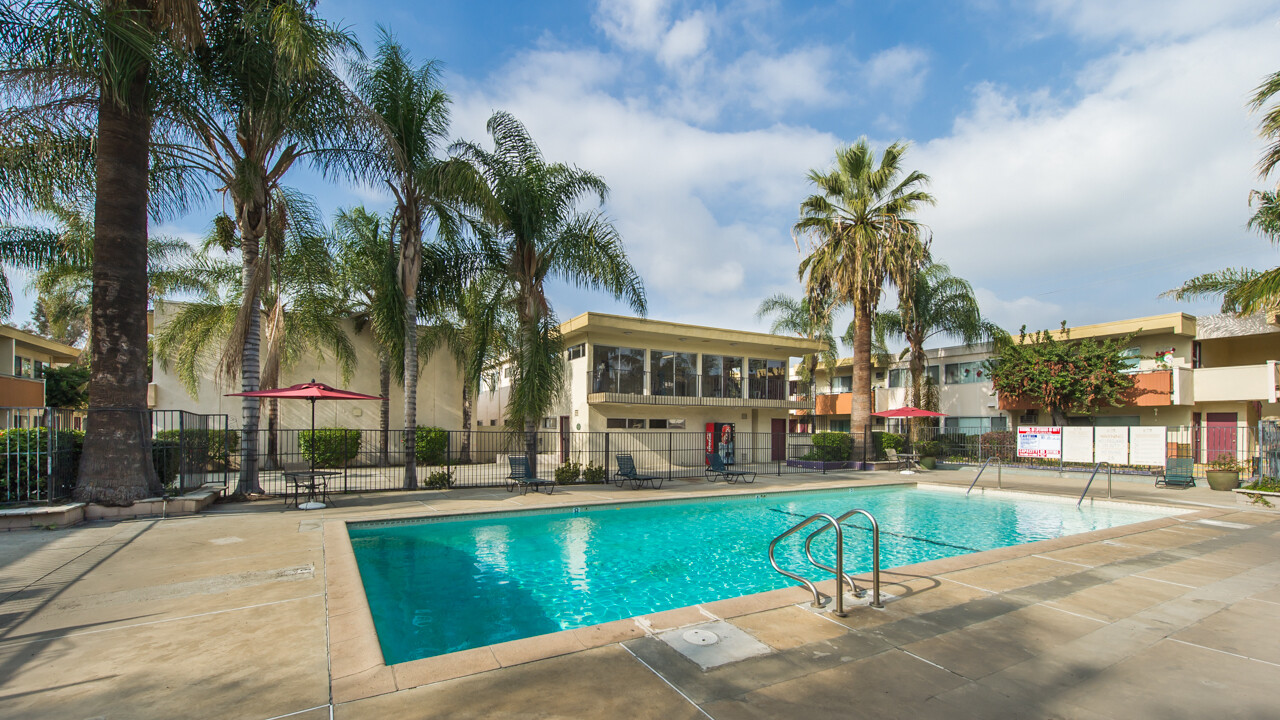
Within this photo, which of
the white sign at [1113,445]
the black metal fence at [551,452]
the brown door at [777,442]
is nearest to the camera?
the white sign at [1113,445]

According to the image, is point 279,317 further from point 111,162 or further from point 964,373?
point 964,373

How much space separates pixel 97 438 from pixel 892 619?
12.0 m

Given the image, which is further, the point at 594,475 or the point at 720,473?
the point at 720,473

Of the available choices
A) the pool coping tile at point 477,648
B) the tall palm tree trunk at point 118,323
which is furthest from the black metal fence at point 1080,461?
the tall palm tree trunk at point 118,323

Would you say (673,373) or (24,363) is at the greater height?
(24,363)

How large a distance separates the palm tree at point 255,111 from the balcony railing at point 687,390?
11593 mm

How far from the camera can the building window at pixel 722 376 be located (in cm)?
2462

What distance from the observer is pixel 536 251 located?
50.3ft

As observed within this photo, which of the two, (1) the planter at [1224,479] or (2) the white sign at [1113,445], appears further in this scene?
(2) the white sign at [1113,445]

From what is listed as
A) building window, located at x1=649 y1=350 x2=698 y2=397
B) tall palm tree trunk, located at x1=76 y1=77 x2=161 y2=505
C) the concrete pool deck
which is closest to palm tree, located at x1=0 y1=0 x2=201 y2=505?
tall palm tree trunk, located at x1=76 y1=77 x2=161 y2=505

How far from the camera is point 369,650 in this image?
413cm

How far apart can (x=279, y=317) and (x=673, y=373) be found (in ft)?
46.2

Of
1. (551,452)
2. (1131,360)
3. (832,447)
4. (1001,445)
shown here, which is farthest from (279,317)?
(1131,360)

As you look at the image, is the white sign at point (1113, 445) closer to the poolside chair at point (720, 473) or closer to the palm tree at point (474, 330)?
the poolside chair at point (720, 473)
